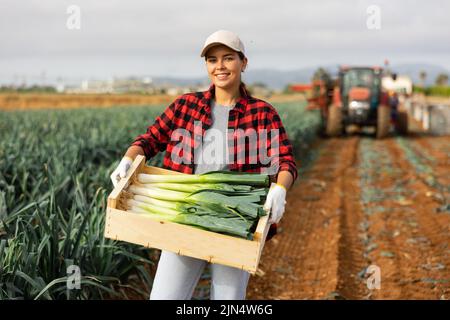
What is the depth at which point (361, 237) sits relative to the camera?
21.8 ft

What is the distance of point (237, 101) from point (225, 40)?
1.04 ft

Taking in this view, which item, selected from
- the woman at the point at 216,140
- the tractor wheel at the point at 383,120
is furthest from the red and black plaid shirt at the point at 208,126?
the tractor wheel at the point at 383,120

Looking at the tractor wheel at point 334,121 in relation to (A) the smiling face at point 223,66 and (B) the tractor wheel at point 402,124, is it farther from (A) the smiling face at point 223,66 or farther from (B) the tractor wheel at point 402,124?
(A) the smiling face at point 223,66

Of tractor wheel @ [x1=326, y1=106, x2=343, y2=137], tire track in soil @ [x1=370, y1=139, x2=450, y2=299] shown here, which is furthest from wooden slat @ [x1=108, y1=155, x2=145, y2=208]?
tractor wheel @ [x1=326, y1=106, x2=343, y2=137]

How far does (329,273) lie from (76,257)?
100 inches

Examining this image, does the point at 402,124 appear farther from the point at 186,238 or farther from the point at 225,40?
the point at 186,238

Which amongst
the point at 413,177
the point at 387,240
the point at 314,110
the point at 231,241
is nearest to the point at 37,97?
the point at 314,110

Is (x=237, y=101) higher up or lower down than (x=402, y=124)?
higher up

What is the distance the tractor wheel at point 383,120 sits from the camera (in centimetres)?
1692

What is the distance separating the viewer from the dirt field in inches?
200

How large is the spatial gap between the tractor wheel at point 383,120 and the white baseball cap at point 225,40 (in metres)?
14.8

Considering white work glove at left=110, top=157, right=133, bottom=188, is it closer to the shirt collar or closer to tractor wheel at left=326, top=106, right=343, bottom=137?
the shirt collar

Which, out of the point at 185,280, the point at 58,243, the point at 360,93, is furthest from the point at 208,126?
the point at 360,93

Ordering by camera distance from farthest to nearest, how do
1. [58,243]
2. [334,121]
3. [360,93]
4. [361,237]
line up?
[334,121] → [360,93] → [361,237] → [58,243]
